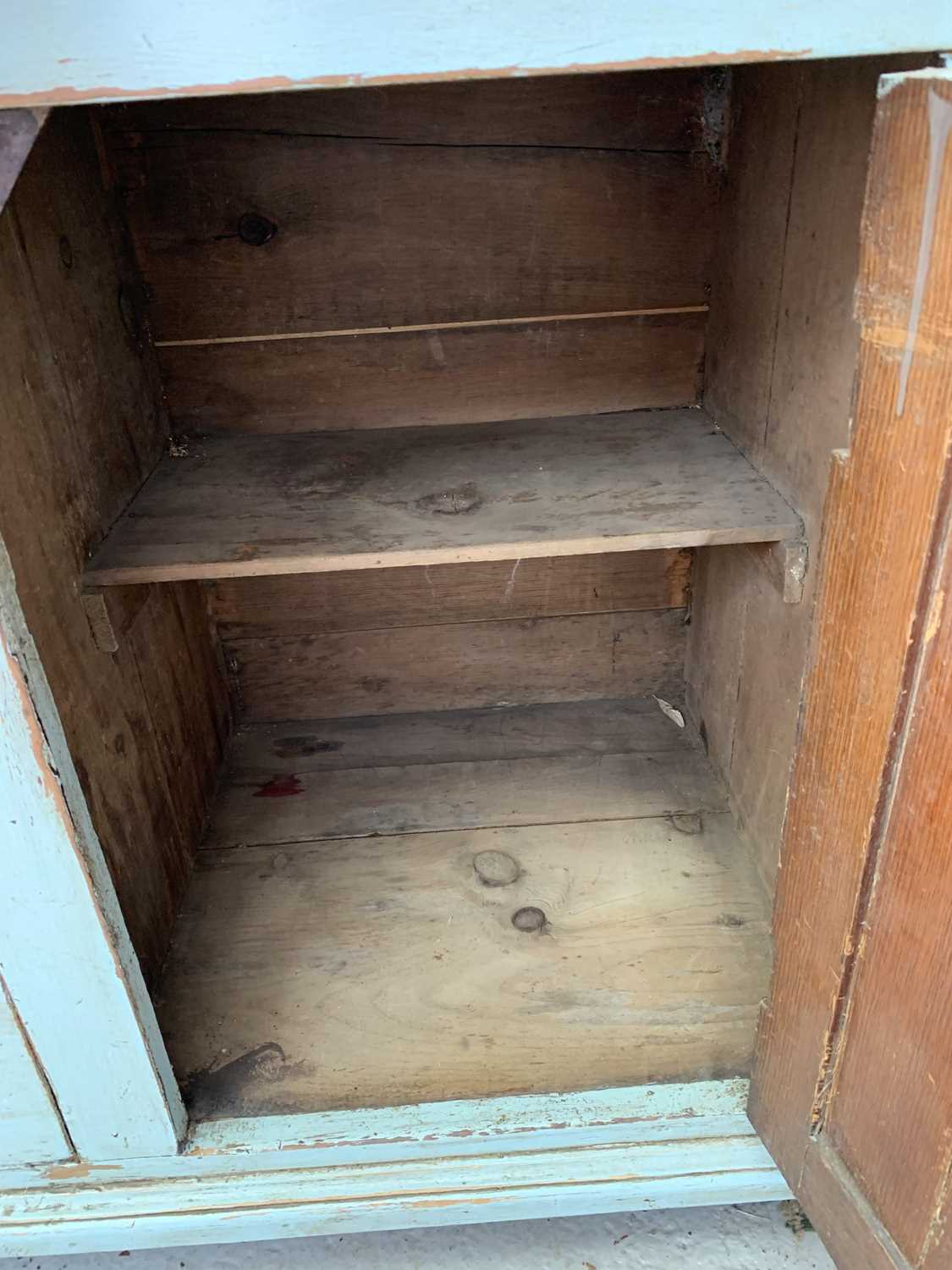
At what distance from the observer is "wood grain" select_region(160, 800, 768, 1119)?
1.13 m

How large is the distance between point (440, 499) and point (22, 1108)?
867 mm

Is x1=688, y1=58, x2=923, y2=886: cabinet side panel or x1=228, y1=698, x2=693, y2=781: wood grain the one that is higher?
x1=688, y1=58, x2=923, y2=886: cabinet side panel

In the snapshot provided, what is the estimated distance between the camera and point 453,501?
1.20 metres

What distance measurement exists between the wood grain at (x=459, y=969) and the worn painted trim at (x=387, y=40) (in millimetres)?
1058

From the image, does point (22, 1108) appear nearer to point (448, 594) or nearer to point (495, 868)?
point (495, 868)

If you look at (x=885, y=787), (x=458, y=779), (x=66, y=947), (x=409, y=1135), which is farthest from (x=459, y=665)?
(x=885, y=787)

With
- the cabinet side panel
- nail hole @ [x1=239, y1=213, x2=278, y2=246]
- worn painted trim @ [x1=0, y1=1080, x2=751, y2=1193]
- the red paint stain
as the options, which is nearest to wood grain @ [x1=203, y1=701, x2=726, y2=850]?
the red paint stain

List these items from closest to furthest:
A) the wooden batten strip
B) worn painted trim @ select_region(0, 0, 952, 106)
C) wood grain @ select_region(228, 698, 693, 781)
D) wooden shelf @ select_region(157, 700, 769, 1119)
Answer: worn painted trim @ select_region(0, 0, 952, 106) < wooden shelf @ select_region(157, 700, 769, 1119) < the wooden batten strip < wood grain @ select_region(228, 698, 693, 781)

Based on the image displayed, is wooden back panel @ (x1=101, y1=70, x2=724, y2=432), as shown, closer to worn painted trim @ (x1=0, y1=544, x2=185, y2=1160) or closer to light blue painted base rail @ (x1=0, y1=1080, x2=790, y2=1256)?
worn painted trim @ (x1=0, y1=544, x2=185, y2=1160)

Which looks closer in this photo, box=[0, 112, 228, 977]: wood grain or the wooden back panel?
box=[0, 112, 228, 977]: wood grain

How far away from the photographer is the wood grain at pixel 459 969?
1.13 metres

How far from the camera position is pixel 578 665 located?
1777 mm

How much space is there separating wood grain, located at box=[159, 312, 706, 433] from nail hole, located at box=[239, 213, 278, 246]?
0.15m

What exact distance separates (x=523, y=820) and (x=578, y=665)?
370 millimetres
